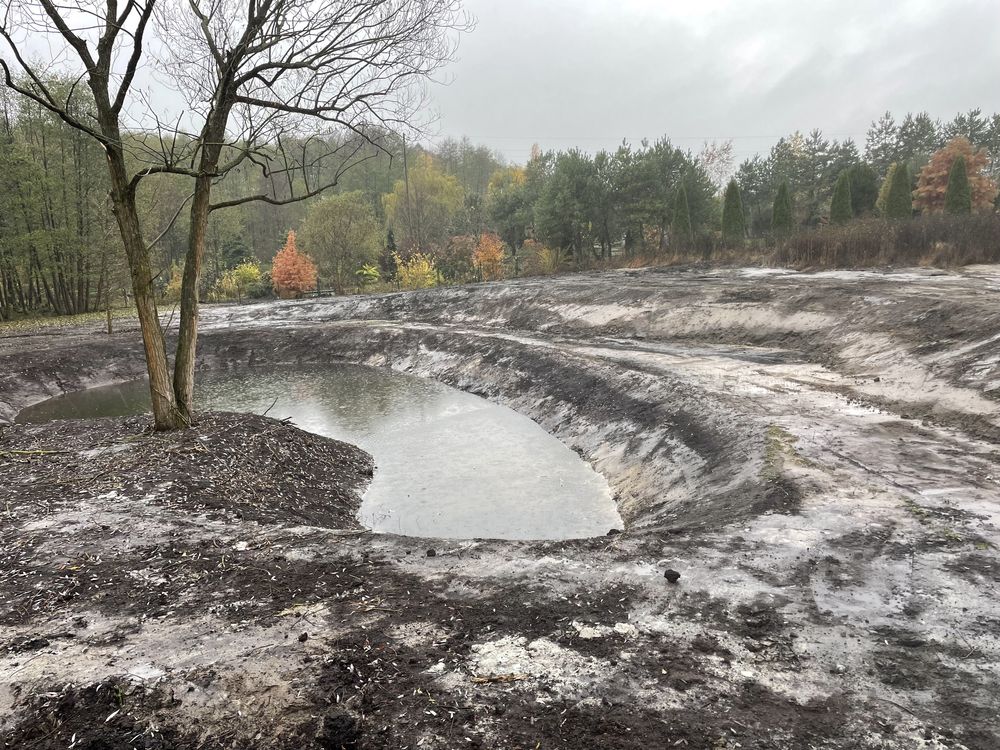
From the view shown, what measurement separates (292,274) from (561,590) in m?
39.9

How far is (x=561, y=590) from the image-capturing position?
4.97m

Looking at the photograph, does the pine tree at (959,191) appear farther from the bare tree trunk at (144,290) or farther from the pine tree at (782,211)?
the bare tree trunk at (144,290)

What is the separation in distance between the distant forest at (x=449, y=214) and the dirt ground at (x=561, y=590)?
15.6 metres

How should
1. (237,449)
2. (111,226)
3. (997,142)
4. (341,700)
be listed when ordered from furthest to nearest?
(997,142) → (111,226) → (237,449) → (341,700)

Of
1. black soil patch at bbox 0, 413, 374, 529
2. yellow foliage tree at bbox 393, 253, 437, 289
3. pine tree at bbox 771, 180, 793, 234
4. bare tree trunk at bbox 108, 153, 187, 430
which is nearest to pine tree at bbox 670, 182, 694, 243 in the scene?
pine tree at bbox 771, 180, 793, 234

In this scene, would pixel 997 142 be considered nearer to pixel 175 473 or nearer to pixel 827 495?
pixel 827 495

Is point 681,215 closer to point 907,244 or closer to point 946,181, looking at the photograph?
point 907,244

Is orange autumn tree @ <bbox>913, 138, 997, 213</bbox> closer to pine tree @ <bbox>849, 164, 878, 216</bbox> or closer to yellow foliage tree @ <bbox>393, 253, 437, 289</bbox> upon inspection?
pine tree @ <bbox>849, 164, 878, 216</bbox>

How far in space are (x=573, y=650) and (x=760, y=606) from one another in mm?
1665

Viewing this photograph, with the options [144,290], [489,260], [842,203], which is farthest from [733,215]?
[144,290]

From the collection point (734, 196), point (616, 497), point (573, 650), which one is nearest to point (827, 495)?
point (616, 497)

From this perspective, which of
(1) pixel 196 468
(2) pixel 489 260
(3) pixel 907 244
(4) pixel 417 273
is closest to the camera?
(1) pixel 196 468

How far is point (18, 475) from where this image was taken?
8227 mm

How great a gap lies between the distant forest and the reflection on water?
7.56 metres
